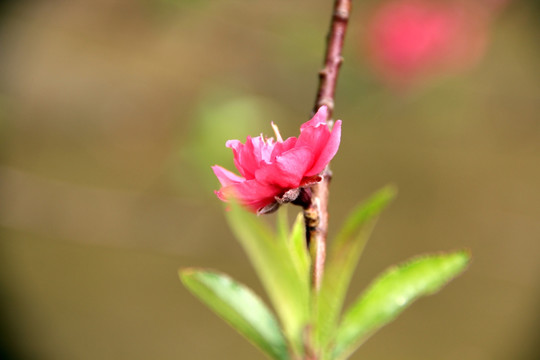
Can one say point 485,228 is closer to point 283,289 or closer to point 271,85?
point 271,85

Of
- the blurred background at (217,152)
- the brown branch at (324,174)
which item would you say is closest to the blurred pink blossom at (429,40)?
the blurred background at (217,152)

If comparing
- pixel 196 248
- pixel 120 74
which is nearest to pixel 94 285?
pixel 196 248

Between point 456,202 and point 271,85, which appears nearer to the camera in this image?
point 271,85

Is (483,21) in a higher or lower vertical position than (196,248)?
higher

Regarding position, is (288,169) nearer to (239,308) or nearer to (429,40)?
(239,308)

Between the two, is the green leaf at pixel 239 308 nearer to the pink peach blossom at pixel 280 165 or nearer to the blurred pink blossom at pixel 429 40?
the pink peach blossom at pixel 280 165

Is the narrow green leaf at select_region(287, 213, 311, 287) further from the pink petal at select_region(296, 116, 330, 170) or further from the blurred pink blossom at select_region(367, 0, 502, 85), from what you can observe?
the blurred pink blossom at select_region(367, 0, 502, 85)
